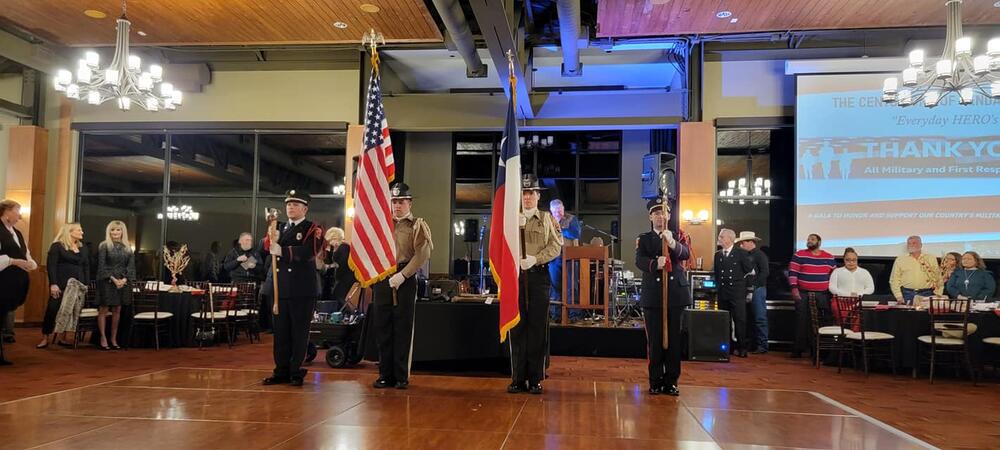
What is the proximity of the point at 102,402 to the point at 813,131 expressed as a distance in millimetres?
9623

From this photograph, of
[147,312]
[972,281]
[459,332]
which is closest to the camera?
[459,332]

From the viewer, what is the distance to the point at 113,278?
776 centimetres

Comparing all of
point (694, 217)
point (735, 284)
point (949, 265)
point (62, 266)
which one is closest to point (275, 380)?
point (62, 266)

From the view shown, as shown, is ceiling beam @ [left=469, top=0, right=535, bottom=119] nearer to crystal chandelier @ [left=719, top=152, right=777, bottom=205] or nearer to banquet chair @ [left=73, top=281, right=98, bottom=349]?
crystal chandelier @ [left=719, top=152, right=777, bottom=205]

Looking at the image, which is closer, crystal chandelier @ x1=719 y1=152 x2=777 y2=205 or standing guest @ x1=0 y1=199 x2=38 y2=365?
standing guest @ x1=0 y1=199 x2=38 y2=365

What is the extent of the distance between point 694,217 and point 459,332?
5.42 m

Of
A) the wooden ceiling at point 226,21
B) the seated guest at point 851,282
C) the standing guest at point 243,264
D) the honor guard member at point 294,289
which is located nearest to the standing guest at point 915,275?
the seated guest at point 851,282

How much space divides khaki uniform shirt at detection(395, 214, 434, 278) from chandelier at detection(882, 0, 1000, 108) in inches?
236

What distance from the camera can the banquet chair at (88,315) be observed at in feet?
26.2

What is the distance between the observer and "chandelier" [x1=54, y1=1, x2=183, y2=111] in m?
8.19

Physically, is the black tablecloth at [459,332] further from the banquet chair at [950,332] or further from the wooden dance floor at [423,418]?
the banquet chair at [950,332]

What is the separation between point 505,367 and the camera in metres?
6.33

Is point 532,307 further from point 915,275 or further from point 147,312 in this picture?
point 915,275

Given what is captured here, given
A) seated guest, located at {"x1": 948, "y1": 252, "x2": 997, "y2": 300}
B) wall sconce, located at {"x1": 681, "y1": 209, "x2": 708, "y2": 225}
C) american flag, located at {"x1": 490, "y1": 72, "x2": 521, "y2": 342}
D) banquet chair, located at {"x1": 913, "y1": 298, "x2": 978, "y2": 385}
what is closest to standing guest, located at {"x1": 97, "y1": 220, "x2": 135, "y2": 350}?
american flag, located at {"x1": 490, "y1": 72, "x2": 521, "y2": 342}
